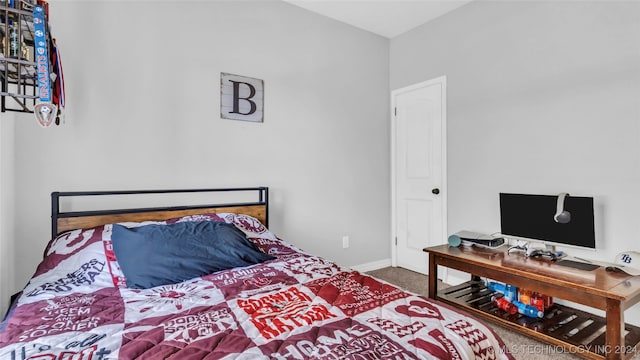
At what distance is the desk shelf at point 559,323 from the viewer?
1839 millimetres

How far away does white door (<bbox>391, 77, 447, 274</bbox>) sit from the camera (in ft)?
10.5

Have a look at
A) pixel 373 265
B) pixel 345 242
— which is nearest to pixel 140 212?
pixel 345 242

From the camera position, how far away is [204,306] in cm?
125

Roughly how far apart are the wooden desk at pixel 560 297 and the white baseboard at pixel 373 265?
994 millimetres

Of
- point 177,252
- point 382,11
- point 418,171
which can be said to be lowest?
point 177,252

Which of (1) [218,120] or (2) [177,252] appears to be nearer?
(2) [177,252]

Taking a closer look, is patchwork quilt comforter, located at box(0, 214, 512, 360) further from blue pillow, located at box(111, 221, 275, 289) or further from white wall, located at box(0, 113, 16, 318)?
white wall, located at box(0, 113, 16, 318)

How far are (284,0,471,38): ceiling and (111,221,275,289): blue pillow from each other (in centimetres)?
224

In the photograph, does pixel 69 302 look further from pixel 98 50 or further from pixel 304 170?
pixel 304 170

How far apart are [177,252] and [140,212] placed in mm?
763

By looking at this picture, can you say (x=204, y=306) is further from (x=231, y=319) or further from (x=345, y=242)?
(x=345, y=242)

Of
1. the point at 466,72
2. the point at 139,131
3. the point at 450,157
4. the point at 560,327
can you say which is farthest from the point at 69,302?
the point at 466,72

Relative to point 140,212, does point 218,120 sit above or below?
above

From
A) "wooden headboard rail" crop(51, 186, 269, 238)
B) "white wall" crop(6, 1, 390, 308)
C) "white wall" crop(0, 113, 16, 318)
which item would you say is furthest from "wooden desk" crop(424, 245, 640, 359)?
"white wall" crop(0, 113, 16, 318)
